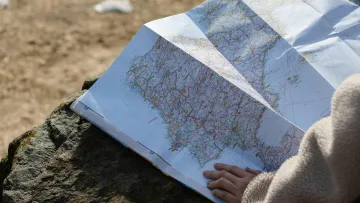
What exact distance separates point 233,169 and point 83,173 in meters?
0.35

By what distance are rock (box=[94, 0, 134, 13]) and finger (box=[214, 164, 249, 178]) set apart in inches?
69.9

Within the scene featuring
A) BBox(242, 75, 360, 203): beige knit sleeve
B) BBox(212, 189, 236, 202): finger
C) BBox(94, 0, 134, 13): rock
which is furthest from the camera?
BBox(94, 0, 134, 13): rock

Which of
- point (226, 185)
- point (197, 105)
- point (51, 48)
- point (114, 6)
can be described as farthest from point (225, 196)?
point (114, 6)

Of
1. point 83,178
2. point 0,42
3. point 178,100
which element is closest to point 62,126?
point 83,178

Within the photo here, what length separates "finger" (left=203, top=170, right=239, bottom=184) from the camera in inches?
47.3

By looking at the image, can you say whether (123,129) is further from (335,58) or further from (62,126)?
(335,58)

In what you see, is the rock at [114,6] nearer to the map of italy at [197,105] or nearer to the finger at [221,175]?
the map of italy at [197,105]

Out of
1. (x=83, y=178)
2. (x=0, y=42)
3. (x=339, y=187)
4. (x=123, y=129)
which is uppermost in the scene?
(x=339, y=187)

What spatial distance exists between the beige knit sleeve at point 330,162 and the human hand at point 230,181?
7 centimetres

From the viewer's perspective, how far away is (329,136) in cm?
101

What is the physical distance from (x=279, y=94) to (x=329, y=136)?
30 centimetres

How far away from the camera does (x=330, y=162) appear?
1.01 meters

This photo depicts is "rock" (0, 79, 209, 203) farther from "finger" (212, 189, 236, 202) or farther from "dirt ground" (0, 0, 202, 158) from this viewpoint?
"dirt ground" (0, 0, 202, 158)

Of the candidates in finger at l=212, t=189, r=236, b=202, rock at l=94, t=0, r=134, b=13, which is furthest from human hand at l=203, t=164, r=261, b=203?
rock at l=94, t=0, r=134, b=13
